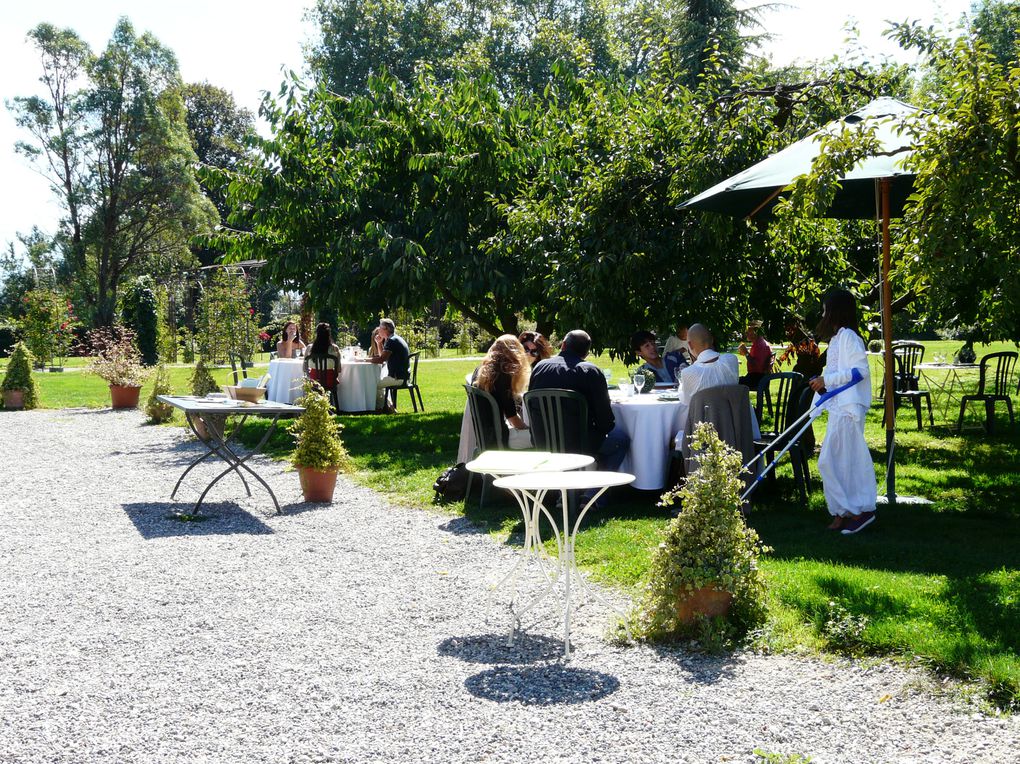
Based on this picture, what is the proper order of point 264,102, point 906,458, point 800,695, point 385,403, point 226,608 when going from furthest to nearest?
point 385,403 → point 264,102 → point 906,458 → point 226,608 → point 800,695

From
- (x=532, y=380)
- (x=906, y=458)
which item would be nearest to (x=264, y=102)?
(x=532, y=380)

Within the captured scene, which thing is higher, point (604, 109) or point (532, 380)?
point (604, 109)

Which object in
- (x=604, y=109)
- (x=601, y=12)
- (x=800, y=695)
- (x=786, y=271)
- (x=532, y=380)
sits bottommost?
(x=800, y=695)

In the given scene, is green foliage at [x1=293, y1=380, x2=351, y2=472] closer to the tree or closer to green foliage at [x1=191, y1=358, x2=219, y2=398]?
green foliage at [x1=191, y1=358, x2=219, y2=398]

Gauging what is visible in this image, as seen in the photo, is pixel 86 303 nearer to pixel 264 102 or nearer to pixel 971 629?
pixel 264 102

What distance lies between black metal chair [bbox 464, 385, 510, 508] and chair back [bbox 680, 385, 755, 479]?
1.61m

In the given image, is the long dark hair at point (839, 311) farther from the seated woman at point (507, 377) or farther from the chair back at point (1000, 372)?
the chair back at point (1000, 372)

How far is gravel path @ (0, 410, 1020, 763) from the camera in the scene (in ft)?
11.7

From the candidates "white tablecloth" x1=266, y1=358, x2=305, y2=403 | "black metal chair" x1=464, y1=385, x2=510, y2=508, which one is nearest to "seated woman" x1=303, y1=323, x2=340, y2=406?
"white tablecloth" x1=266, y1=358, x2=305, y2=403

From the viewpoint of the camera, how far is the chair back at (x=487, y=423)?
26.9ft

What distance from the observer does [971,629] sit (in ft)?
14.8

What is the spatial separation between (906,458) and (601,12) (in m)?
33.0

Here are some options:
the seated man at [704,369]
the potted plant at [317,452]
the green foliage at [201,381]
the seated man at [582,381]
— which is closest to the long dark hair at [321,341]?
the green foliage at [201,381]

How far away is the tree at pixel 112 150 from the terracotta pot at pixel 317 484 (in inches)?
1420
